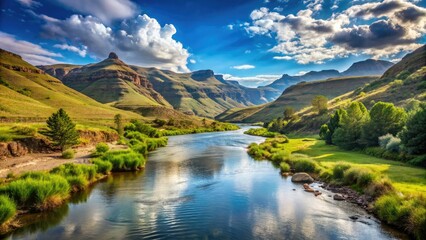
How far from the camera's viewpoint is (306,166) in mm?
42688

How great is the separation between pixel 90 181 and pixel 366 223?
103 ft

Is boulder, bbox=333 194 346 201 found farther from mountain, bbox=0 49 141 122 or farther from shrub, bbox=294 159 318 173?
mountain, bbox=0 49 141 122

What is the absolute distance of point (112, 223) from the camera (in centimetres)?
2220

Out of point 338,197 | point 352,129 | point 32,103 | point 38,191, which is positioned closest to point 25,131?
point 38,191

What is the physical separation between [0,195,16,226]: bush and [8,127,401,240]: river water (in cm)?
134

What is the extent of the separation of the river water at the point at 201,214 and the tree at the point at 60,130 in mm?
20397

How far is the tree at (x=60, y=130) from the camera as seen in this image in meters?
50.7

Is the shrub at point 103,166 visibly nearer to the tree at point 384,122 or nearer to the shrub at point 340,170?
the shrub at point 340,170

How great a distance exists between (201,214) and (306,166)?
2404cm

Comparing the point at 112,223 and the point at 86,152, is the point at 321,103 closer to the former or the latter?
the point at 86,152

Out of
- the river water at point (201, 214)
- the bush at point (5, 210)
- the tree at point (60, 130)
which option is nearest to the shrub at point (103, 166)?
the river water at point (201, 214)

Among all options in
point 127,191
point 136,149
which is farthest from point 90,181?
point 136,149

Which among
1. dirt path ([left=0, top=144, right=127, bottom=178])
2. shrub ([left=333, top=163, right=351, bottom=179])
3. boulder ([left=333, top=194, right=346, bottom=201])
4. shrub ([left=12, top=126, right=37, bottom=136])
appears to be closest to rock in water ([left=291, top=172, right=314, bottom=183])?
shrub ([left=333, top=163, right=351, bottom=179])

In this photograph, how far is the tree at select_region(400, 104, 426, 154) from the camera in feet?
118
